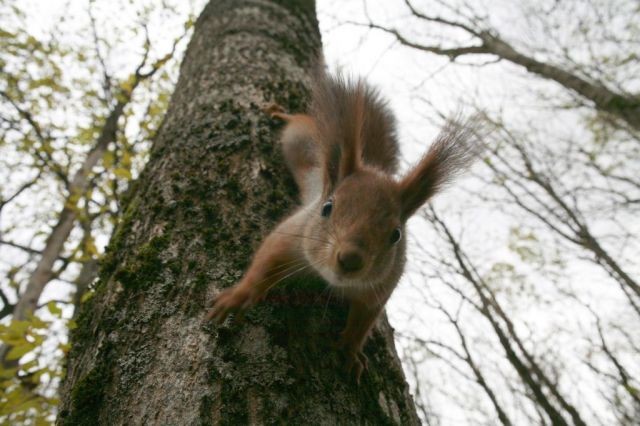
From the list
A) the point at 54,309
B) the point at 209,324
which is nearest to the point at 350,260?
the point at 209,324

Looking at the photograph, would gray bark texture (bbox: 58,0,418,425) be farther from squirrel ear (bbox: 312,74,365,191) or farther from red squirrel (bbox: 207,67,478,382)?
squirrel ear (bbox: 312,74,365,191)

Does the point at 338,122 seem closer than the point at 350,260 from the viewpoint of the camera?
No

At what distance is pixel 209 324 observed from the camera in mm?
1262

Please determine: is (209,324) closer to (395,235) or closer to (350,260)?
(350,260)

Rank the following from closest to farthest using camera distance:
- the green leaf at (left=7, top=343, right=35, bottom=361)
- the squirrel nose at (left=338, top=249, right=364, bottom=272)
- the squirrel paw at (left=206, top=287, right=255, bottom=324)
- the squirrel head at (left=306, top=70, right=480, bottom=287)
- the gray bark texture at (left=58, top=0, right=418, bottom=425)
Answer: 1. the gray bark texture at (left=58, top=0, right=418, bottom=425)
2. the squirrel paw at (left=206, top=287, right=255, bottom=324)
3. the squirrel nose at (left=338, top=249, right=364, bottom=272)
4. the squirrel head at (left=306, top=70, right=480, bottom=287)
5. the green leaf at (left=7, top=343, right=35, bottom=361)

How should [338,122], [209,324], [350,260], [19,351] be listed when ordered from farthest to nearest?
1. [19,351]
2. [338,122]
3. [350,260]
4. [209,324]

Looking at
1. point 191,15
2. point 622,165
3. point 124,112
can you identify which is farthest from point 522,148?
point 124,112

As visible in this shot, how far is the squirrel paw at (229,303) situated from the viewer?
4.15ft

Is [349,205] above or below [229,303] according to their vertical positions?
above

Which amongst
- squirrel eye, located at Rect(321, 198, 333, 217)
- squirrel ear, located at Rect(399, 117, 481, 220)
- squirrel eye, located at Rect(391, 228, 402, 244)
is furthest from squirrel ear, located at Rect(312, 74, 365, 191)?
squirrel eye, located at Rect(391, 228, 402, 244)

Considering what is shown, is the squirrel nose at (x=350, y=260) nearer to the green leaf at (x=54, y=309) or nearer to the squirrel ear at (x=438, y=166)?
the squirrel ear at (x=438, y=166)

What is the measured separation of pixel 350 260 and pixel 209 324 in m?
0.57

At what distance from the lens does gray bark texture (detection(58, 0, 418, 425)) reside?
111cm

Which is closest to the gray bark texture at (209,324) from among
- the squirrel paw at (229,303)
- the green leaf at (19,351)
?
the squirrel paw at (229,303)
